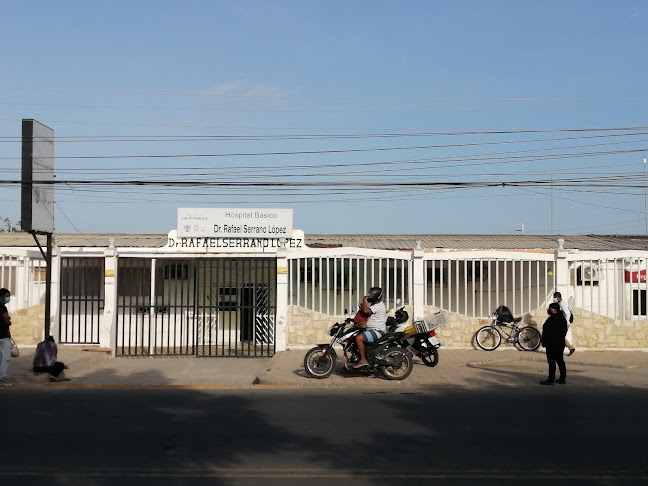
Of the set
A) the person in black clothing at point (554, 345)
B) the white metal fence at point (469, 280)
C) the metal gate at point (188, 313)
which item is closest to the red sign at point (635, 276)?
the white metal fence at point (469, 280)

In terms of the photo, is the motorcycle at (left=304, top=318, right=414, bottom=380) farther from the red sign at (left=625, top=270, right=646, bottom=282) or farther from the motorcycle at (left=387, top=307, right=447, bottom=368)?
the red sign at (left=625, top=270, right=646, bottom=282)

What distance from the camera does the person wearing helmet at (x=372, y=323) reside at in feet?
44.9

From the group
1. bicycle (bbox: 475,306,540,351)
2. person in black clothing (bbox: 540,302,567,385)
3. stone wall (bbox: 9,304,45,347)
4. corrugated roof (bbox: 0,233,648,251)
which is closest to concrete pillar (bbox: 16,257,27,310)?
stone wall (bbox: 9,304,45,347)

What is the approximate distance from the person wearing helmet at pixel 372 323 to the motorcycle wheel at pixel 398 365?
0.36 metres

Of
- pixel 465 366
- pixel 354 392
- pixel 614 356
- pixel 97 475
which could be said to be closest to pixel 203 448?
pixel 97 475

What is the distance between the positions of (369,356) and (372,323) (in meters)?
0.62

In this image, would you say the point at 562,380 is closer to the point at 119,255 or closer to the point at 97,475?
the point at 97,475

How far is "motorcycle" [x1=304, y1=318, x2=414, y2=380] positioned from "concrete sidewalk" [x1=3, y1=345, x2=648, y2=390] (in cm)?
22

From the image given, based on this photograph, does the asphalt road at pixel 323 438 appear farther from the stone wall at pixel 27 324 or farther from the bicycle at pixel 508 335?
the stone wall at pixel 27 324

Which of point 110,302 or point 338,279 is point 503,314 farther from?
point 110,302

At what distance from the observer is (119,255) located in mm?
18281

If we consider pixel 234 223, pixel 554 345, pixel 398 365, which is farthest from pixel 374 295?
pixel 234 223

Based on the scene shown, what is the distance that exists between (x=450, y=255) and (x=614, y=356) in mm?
4533

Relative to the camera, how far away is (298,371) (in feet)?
48.5
